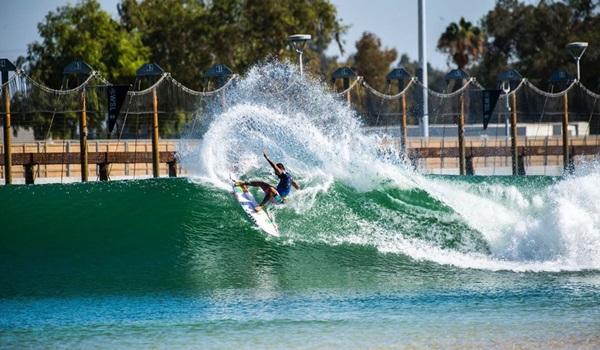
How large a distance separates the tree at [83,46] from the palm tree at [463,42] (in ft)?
126

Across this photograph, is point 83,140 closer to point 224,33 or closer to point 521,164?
point 521,164

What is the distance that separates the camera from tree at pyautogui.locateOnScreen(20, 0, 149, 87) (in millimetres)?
57031

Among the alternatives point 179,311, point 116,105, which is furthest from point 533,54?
point 179,311

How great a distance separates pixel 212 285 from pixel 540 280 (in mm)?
5618

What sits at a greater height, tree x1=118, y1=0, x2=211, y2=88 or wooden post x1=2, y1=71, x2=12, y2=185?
tree x1=118, y1=0, x2=211, y2=88

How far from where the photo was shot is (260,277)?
739 inches

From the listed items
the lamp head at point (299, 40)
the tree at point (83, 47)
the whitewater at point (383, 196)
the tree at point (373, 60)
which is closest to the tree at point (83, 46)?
the tree at point (83, 47)

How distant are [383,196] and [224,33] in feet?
132

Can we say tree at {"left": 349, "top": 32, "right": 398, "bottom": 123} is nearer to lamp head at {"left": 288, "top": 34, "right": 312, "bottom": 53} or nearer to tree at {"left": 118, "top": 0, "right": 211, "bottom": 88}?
tree at {"left": 118, "top": 0, "right": 211, "bottom": 88}

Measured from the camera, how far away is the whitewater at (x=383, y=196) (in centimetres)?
2125

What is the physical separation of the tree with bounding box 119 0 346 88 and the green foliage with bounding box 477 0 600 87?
16.8m

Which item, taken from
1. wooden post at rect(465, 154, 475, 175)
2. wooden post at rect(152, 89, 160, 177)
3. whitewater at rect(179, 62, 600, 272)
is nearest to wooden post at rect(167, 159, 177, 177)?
wooden post at rect(152, 89, 160, 177)

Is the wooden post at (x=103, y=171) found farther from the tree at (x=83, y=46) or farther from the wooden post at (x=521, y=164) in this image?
the tree at (x=83, y=46)

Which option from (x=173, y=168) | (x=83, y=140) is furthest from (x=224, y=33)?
(x=83, y=140)
